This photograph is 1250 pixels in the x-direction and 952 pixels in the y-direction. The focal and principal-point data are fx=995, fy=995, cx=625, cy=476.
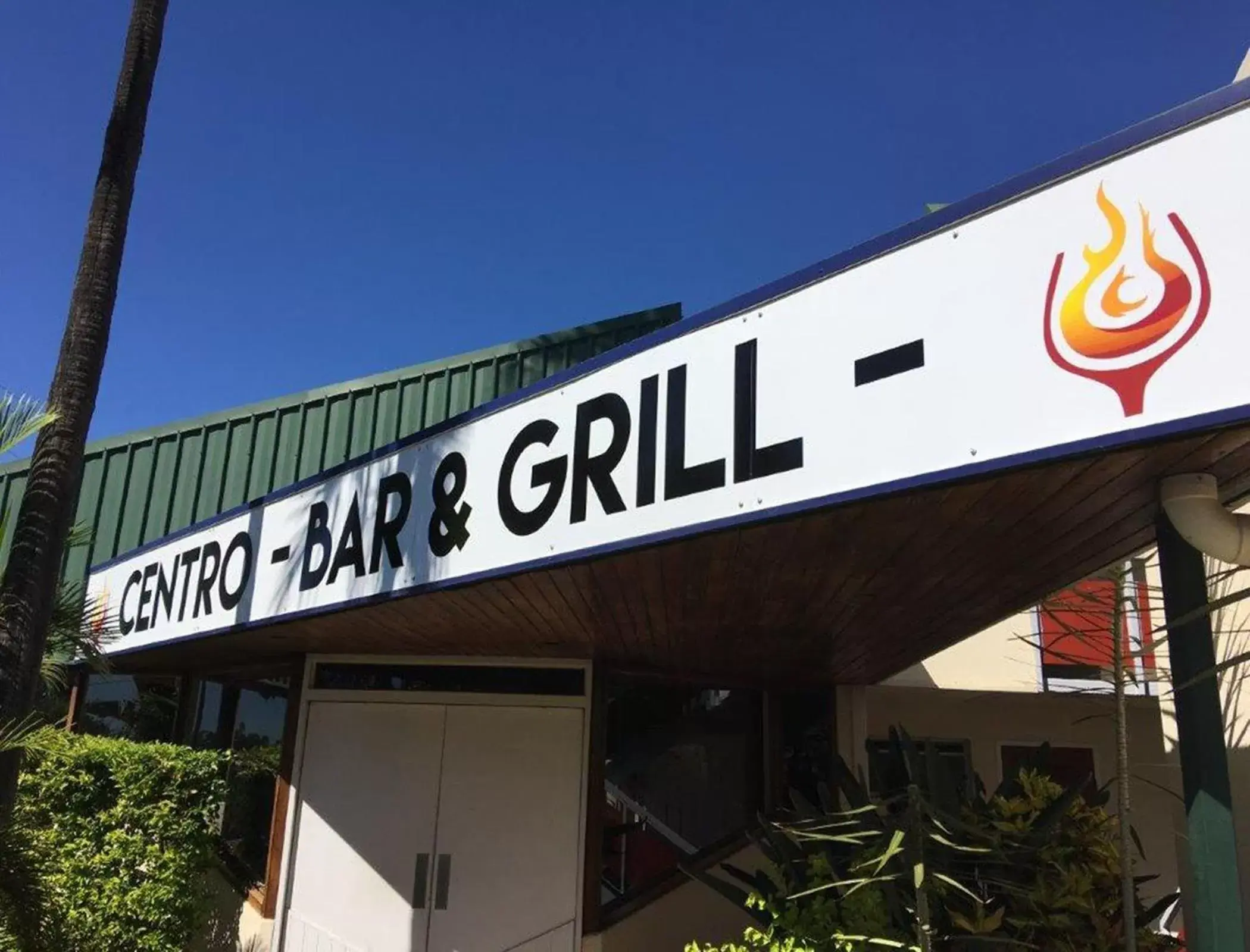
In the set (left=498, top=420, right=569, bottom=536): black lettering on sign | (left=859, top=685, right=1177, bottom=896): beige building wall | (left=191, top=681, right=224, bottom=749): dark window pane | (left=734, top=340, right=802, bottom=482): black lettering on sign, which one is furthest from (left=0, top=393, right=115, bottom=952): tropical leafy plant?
(left=859, top=685, right=1177, bottom=896): beige building wall

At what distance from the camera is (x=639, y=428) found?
13.7ft

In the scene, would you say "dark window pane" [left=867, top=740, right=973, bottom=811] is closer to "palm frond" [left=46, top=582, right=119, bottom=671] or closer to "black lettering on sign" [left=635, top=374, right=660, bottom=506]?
"black lettering on sign" [left=635, top=374, right=660, bottom=506]

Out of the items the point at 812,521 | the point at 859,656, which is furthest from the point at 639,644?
the point at 812,521

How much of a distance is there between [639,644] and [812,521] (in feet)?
12.4

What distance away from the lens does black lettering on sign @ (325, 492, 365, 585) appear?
5789 millimetres

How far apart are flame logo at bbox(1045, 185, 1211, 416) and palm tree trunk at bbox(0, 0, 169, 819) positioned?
4955 mm

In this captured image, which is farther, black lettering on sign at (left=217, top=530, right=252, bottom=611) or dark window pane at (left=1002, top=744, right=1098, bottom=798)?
dark window pane at (left=1002, top=744, right=1098, bottom=798)

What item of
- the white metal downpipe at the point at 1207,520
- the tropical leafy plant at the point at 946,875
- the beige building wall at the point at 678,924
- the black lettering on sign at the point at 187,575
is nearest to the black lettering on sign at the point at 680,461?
the white metal downpipe at the point at 1207,520

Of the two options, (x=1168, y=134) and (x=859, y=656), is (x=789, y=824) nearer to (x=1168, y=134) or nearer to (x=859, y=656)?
(x=859, y=656)

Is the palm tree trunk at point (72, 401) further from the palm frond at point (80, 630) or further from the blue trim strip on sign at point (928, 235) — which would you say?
the blue trim strip on sign at point (928, 235)

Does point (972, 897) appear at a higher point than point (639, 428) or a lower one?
lower

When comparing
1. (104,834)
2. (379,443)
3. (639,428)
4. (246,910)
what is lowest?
(246,910)

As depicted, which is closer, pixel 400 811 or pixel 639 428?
pixel 639 428

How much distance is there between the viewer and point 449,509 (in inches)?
203
